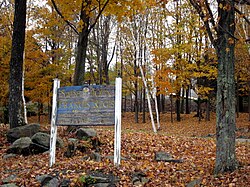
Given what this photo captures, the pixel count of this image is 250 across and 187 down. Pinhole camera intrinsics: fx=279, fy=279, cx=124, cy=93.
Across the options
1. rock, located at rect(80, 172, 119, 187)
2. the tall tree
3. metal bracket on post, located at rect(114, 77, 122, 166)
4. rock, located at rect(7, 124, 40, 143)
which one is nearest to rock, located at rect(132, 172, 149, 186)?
rock, located at rect(80, 172, 119, 187)

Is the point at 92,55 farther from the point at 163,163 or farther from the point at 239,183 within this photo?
the point at 239,183

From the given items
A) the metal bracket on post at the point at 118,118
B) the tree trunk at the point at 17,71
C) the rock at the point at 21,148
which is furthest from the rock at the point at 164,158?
the tree trunk at the point at 17,71

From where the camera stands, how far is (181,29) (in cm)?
2122

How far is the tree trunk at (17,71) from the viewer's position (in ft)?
33.6

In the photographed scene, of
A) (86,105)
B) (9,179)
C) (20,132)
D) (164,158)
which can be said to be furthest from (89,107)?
(20,132)

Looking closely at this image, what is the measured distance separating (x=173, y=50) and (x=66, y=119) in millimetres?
14558

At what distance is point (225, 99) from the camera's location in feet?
→ 17.8

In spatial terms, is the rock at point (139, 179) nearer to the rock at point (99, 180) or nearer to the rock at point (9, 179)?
the rock at point (99, 180)

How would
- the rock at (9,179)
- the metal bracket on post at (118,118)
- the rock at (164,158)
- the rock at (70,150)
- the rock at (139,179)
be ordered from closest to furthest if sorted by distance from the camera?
the rock at (139,179)
the rock at (9,179)
the metal bracket on post at (118,118)
the rock at (164,158)
the rock at (70,150)

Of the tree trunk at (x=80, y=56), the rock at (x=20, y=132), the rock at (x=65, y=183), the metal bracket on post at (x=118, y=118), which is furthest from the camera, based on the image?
the tree trunk at (x=80, y=56)

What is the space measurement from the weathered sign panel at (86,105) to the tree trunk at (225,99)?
2.47m

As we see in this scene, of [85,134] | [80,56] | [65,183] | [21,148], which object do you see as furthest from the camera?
[80,56]

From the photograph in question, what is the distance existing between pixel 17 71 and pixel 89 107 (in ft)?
16.0

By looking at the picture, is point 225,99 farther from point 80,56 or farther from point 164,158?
point 80,56
